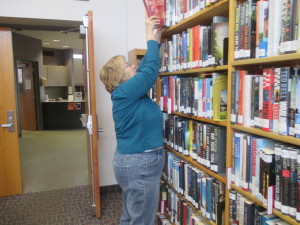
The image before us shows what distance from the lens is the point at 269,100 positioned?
3.50ft

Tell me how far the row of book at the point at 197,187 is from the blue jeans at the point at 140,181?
0.27 meters

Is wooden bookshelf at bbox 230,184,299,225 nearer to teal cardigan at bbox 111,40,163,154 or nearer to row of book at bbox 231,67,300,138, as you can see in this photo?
row of book at bbox 231,67,300,138

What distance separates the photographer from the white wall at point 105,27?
113 inches

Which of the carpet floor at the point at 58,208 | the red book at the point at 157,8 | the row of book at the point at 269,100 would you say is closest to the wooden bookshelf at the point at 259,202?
the row of book at the point at 269,100

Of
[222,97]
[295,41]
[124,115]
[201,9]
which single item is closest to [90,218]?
[124,115]

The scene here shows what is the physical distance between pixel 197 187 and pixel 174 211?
0.53m

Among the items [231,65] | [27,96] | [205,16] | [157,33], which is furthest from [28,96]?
[231,65]

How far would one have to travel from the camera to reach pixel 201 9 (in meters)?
1.52

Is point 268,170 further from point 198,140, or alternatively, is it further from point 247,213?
point 198,140

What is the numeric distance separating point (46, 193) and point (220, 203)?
2.70 metres

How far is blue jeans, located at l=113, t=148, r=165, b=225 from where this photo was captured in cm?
161

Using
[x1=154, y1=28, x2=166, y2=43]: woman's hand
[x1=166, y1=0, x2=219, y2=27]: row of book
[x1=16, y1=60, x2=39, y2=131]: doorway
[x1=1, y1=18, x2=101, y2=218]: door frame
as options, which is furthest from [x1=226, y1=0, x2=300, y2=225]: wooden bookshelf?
[x1=16, y1=60, x2=39, y2=131]: doorway

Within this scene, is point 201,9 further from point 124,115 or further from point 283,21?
point 124,115

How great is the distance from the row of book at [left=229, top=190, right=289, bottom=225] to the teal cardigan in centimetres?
59
